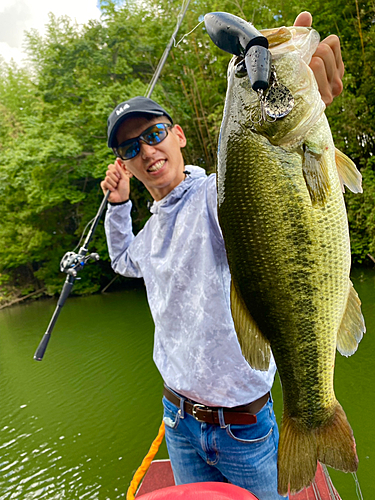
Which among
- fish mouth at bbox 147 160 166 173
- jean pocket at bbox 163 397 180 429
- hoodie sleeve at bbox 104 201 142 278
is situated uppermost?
fish mouth at bbox 147 160 166 173

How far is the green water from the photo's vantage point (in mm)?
4441

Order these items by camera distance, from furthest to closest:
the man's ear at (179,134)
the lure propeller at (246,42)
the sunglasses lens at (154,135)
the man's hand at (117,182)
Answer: the man's hand at (117,182), the man's ear at (179,134), the sunglasses lens at (154,135), the lure propeller at (246,42)

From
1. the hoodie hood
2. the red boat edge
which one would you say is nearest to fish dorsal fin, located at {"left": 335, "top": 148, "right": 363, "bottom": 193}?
the hoodie hood

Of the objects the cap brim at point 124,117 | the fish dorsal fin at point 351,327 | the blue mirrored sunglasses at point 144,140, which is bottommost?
the fish dorsal fin at point 351,327

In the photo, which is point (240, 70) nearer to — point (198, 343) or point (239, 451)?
point (198, 343)

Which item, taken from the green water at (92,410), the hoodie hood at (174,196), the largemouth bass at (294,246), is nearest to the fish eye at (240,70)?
the largemouth bass at (294,246)

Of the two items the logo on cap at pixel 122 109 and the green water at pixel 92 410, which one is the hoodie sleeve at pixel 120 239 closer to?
the logo on cap at pixel 122 109

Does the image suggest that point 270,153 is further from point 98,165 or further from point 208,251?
point 98,165

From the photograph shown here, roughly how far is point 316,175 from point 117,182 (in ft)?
4.72

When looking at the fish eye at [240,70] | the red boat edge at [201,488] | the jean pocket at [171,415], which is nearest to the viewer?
the fish eye at [240,70]

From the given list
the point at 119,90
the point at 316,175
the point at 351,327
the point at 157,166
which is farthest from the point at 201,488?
the point at 119,90

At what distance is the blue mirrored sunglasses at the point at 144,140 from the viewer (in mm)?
1653

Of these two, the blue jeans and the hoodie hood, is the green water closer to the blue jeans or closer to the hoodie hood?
the blue jeans

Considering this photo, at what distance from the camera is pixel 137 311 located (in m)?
12.0
